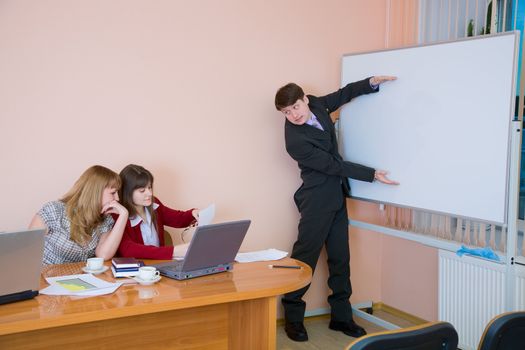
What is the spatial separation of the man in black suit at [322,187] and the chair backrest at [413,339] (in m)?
2.01

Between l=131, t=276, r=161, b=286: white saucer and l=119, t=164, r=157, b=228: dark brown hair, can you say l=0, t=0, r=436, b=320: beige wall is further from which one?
l=131, t=276, r=161, b=286: white saucer

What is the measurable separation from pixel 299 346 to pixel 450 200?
139 cm

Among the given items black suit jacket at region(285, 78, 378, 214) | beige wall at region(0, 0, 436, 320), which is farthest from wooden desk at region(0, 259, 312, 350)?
black suit jacket at region(285, 78, 378, 214)

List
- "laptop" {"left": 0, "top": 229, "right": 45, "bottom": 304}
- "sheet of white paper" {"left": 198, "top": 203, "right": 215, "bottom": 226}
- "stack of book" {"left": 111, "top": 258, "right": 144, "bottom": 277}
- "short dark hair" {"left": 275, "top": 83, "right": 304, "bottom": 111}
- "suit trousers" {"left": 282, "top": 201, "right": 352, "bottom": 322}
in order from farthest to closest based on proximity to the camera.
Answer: "suit trousers" {"left": 282, "top": 201, "right": 352, "bottom": 322} → "short dark hair" {"left": 275, "top": 83, "right": 304, "bottom": 111} → "sheet of white paper" {"left": 198, "top": 203, "right": 215, "bottom": 226} → "stack of book" {"left": 111, "top": 258, "right": 144, "bottom": 277} → "laptop" {"left": 0, "top": 229, "right": 45, "bottom": 304}

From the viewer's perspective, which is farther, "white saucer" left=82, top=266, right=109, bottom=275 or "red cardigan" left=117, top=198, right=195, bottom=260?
"red cardigan" left=117, top=198, right=195, bottom=260

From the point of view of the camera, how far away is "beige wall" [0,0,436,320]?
3.17 metres

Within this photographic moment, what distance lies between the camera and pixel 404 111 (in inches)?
140

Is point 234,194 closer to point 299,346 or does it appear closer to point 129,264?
point 299,346

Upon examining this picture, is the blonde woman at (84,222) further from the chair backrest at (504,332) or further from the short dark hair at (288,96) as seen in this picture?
the chair backrest at (504,332)

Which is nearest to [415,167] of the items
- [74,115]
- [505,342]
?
[505,342]

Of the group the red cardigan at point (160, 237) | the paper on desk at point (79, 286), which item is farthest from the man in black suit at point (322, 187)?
the paper on desk at point (79, 286)

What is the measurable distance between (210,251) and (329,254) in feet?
5.82

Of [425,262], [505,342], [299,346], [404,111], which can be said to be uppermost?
[404,111]

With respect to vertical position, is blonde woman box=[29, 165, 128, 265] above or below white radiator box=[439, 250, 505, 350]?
above
